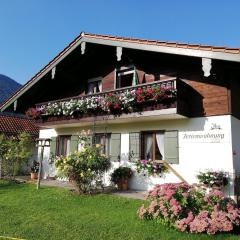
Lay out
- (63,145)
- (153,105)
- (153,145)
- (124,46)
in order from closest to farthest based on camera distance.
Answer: (153,105) < (124,46) < (153,145) < (63,145)

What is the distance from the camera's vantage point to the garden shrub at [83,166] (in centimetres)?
1057

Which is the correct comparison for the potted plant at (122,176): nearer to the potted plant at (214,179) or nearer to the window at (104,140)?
the window at (104,140)

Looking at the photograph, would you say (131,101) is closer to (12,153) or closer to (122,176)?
(122,176)

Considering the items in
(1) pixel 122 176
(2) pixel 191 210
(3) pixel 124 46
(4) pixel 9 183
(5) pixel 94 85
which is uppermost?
(3) pixel 124 46

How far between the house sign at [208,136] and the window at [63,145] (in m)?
6.59

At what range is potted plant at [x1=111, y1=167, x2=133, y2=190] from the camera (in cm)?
1240

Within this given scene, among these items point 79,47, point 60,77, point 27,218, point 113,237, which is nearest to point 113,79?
point 79,47

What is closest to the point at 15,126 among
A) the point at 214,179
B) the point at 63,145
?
the point at 63,145

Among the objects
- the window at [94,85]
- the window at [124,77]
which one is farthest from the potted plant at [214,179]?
the window at [94,85]

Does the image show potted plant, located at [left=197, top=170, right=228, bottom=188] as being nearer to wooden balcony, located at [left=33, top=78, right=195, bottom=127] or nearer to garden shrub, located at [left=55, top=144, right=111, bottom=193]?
wooden balcony, located at [left=33, top=78, right=195, bottom=127]

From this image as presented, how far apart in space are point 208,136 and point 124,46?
484 centimetres

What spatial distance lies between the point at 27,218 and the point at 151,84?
6.55 metres

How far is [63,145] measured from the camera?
1614cm

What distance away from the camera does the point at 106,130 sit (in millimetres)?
14117
